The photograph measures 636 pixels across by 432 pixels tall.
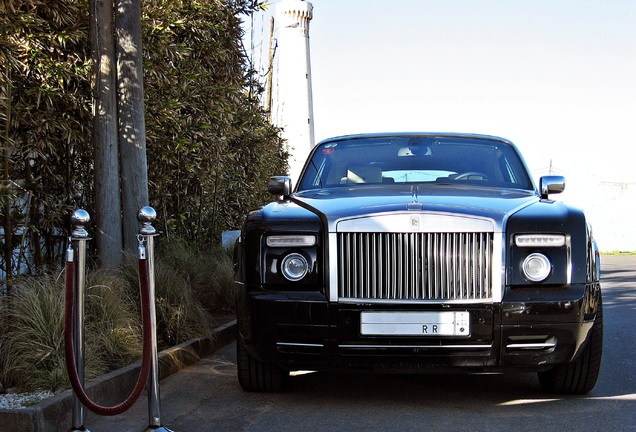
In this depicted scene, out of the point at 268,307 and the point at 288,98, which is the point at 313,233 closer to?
the point at 268,307

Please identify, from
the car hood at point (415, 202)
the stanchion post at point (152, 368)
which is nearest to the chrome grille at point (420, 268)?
the car hood at point (415, 202)

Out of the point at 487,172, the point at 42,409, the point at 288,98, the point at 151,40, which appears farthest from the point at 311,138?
the point at 42,409

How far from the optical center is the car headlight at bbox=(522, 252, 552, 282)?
484 cm

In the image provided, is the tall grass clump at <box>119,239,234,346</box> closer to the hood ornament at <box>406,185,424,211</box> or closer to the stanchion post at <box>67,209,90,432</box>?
the hood ornament at <box>406,185,424,211</box>

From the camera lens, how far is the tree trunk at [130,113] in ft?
26.0

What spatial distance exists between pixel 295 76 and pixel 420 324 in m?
28.0

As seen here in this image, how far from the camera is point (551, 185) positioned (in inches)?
236

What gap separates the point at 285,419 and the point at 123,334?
1730mm

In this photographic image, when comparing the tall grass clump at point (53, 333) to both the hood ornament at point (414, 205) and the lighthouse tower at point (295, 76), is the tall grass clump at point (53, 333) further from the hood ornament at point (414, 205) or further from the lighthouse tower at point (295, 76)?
the lighthouse tower at point (295, 76)

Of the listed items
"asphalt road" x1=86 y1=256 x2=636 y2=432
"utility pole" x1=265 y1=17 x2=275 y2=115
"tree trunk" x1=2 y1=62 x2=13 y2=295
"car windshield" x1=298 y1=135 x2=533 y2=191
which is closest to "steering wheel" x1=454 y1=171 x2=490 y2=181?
"car windshield" x1=298 y1=135 x2=533 y2=191

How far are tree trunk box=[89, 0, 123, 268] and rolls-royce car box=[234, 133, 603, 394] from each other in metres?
2.98

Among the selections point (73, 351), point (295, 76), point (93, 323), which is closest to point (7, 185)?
point (93, 323)

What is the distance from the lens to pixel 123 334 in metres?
6.09

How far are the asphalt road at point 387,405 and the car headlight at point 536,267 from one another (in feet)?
2.50
